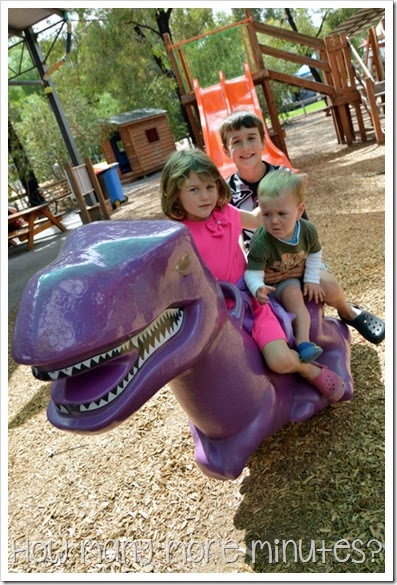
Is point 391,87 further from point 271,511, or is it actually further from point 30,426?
point 30,426

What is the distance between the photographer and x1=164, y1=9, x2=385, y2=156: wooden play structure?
8.09m

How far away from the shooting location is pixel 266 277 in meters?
2.18

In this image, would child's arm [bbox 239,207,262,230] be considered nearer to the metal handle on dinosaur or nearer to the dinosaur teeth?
the metal handle on dinosaur

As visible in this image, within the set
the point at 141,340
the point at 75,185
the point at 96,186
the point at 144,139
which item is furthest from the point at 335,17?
the point at 141,340

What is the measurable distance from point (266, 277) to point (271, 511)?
90 centimetres

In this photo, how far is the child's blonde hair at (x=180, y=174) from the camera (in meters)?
1.92

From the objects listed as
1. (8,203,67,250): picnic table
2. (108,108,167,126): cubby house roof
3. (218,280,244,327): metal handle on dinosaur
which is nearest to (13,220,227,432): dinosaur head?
(218,280,244,327): metal handle on dinosaur

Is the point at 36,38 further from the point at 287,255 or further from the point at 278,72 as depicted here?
the point at 287,255

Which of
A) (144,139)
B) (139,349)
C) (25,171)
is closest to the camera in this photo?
(139,349)

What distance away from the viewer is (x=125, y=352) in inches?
52.3

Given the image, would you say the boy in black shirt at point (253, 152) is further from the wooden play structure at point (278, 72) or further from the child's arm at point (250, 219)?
the wooden play structure at point (278, 72)

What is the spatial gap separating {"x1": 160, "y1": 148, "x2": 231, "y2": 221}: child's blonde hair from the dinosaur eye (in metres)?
0.49

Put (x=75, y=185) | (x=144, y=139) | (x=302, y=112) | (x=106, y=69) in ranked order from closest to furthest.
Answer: (x=75, y=185), (x=106, y=69), (x=144, y=139), (x=302, y=112)

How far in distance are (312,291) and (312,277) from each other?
0.06 m
